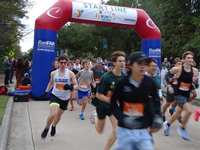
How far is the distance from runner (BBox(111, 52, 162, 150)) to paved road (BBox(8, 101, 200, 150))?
4.19 m

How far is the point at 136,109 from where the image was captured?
19.5ft

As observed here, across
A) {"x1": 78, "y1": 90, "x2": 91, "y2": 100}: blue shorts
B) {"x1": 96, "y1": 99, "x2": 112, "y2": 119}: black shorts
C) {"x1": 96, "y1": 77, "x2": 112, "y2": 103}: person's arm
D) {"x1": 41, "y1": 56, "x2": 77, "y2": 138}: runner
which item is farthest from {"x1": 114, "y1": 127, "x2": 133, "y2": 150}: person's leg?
{"x1": 78, "y1": 90, "x2": 91, "y2": 100}: blue shorts

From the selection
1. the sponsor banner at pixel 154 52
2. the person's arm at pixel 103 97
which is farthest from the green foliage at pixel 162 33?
the person's arm at pixel 103 97

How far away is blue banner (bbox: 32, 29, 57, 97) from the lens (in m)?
20.8

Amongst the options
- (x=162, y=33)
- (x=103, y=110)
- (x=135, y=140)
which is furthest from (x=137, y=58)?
(x=162, y=33)

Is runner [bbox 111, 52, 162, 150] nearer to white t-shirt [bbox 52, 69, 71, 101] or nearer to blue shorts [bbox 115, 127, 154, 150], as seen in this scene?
blue shorts [bbox 115, 127, 154, 150]

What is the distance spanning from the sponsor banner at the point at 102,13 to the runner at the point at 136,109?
1579 cm

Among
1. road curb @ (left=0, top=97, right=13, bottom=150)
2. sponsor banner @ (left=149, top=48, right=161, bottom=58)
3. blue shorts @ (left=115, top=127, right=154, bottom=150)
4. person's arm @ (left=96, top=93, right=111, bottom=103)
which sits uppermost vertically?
sponsor banner @ (left=149, top=48, right=161, bottom=58)

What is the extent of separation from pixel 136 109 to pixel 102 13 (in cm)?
1647

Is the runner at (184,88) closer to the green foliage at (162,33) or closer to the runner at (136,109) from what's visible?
the runner at (136,109)

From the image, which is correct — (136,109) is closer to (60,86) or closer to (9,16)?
(60,86)

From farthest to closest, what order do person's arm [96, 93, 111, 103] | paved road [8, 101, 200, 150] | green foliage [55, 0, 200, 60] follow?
green foliage [55, 0, 200, 60] → paved road [8, 101, 200, 150] → person's arm [96, 93, 111, 103]

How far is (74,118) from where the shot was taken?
15305 mm

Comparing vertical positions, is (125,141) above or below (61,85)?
below
